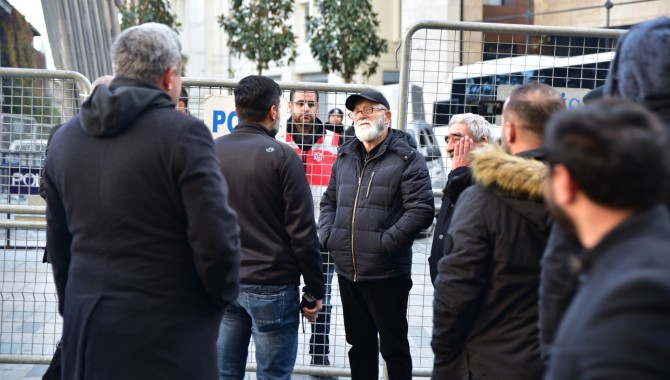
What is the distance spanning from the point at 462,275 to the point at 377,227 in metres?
1.90

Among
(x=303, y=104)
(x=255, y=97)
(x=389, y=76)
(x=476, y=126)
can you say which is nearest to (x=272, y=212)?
(x=255, y=97)

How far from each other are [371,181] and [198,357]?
2.11m

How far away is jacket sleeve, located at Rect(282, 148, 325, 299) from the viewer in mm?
4293

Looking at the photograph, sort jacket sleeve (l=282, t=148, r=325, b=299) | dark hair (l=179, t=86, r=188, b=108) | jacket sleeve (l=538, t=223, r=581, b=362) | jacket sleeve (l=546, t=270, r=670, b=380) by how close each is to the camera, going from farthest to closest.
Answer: dark hair (l=179, t=86, r=188, b=108), jacket sleeve (l=282, t=148, r=325, b=299), jacket sleeve (l=538, t=223, r=581, b=362), jacket sleeve (l=546, t=270, r=670, b=380)

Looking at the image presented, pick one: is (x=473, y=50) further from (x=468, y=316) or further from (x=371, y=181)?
(x=468, y=316)

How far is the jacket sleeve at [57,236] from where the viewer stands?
3.48 m

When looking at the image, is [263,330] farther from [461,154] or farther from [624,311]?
[624,311]

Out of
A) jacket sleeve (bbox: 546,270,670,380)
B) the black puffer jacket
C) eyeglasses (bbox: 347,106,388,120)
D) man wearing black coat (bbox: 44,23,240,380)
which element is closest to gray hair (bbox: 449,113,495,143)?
the black puffer jacket

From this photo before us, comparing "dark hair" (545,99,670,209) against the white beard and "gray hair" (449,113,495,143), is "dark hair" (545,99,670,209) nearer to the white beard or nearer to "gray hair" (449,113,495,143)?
"gray hair" (449,113,495,143)

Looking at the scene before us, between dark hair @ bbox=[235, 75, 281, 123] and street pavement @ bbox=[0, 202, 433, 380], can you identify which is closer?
dark hair @ bbox=[235, 75, 281, 123]

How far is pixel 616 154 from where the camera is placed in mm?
1694

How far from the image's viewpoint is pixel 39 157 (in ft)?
19.6

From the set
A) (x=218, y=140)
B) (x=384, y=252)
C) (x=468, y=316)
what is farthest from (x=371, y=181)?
(x=468, y=316)

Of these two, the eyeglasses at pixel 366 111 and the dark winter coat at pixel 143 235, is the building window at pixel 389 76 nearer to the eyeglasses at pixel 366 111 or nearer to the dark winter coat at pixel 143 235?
the eyeglasses at pixel 366 111
